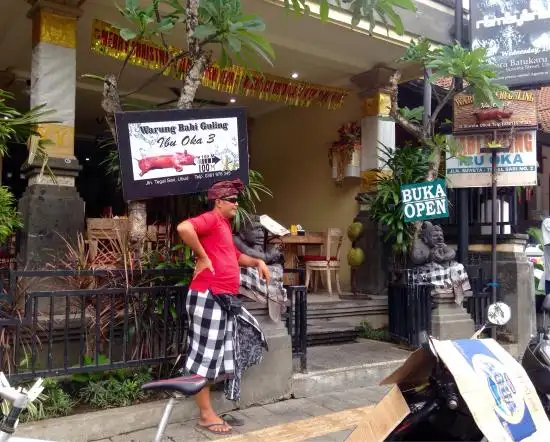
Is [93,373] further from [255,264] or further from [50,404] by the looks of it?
[255,264]

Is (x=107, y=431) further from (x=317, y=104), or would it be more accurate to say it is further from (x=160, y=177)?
(x=317, y=104)

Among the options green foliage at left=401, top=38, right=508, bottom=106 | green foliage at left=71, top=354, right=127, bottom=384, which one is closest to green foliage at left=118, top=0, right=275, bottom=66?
green foliage at left=71, top=354, right=127, bottom=384

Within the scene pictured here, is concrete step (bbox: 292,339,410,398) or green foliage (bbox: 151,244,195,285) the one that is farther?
concrete step (bbox: 292,339,410,398)

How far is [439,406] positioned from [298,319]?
293 cm

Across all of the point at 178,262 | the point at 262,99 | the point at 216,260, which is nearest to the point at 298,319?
the point at 178,262

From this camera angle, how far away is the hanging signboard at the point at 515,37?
24.2 ft

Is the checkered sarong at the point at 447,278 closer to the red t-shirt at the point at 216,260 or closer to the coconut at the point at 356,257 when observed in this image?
the coconut at the point at 356,257

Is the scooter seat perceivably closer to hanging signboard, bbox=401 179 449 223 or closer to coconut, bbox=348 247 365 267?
hanging signboard, bbox=401 179 449 223

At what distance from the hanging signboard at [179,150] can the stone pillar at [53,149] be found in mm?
1566

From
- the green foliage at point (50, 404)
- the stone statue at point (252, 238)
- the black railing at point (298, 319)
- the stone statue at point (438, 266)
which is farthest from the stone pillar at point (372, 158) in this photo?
the green foliage at point (50, 404)

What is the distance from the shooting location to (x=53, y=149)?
235 inches

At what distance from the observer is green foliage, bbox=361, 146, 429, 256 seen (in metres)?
7.30

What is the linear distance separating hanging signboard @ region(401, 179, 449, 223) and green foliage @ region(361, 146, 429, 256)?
0.45 m

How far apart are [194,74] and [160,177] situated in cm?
93
